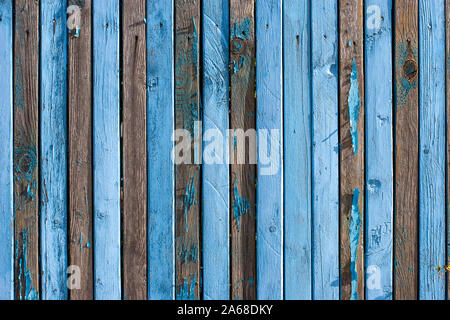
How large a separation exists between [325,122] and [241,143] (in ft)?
1.36

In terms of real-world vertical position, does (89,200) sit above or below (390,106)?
below

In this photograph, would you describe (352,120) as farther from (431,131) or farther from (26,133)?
(26,133)

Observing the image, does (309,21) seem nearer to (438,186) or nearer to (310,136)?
(310,136)

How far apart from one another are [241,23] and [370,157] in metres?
0.89

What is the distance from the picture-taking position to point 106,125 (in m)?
1.73

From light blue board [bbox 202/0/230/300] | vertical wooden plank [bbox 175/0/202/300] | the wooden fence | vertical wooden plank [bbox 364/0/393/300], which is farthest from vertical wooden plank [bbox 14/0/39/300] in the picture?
vertical wooden plank [bbox 364/0/393/300]

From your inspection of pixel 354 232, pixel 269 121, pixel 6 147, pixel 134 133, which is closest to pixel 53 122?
pixel 6 147

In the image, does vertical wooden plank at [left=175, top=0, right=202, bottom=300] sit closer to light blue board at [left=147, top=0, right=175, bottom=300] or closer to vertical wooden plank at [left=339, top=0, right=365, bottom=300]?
light blue board at [left=147, top=0, right=175, bottom=300]

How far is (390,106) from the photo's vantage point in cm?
171

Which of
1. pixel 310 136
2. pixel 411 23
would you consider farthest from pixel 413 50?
pixel 310 136

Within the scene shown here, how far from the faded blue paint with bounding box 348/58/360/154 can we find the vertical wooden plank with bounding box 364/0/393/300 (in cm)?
5

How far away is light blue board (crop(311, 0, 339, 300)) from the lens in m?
1.71

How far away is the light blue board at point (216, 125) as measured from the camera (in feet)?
5.63
